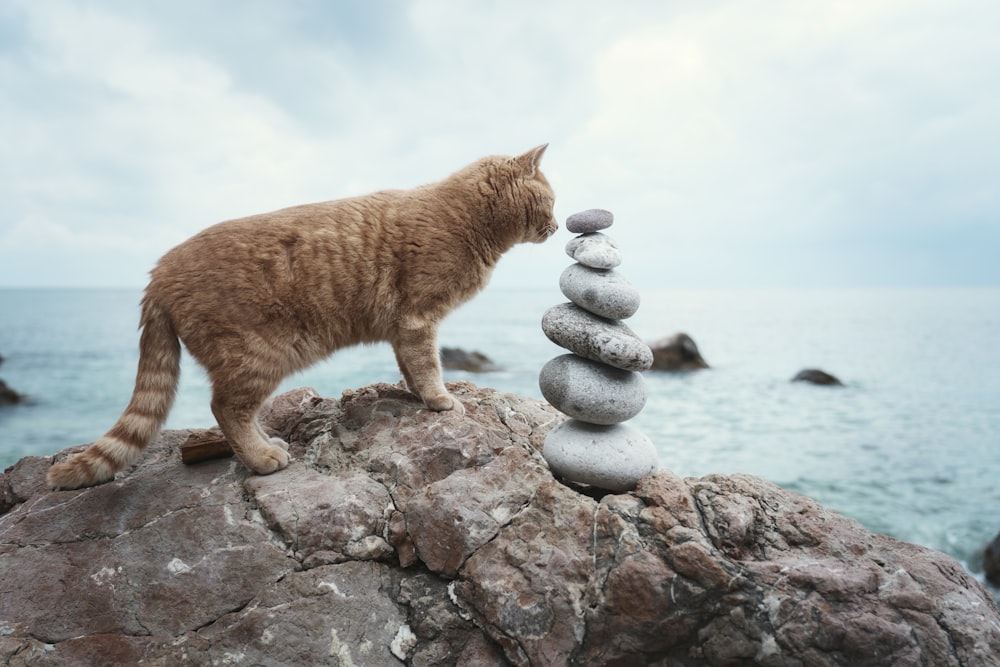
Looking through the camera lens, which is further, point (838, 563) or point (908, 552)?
point (908, 552)

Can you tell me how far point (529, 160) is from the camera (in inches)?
168

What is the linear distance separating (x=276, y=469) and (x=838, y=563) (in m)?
3.07

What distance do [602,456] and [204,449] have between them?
2.44m

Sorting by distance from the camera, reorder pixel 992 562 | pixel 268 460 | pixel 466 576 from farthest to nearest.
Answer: pixel 992 562 < pixel 268 460 < pixel 466 576

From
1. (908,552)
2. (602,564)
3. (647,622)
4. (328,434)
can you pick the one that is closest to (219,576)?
(328,434)

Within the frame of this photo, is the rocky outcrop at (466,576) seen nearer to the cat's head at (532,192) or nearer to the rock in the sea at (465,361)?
the cat's head at (532,192)

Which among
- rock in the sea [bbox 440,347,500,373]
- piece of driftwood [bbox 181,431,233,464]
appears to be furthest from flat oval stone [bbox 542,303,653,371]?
rock in the sea [bbox 440,347,500,373]

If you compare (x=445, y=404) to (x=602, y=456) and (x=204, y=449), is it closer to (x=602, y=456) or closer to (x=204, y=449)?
(x=602, y=456)

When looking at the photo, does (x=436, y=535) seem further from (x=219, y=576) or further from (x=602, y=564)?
(x=219, y=576)

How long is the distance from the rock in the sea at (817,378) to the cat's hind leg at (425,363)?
14.6 metres

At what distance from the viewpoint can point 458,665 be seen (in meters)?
3.12

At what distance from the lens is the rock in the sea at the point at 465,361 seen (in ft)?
51.3

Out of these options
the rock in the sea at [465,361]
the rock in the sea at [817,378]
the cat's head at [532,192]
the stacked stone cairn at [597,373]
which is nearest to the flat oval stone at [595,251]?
the stacked stone cairn at [597,373]

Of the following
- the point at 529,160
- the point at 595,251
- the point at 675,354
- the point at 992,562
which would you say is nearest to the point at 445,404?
the point at 595,251
